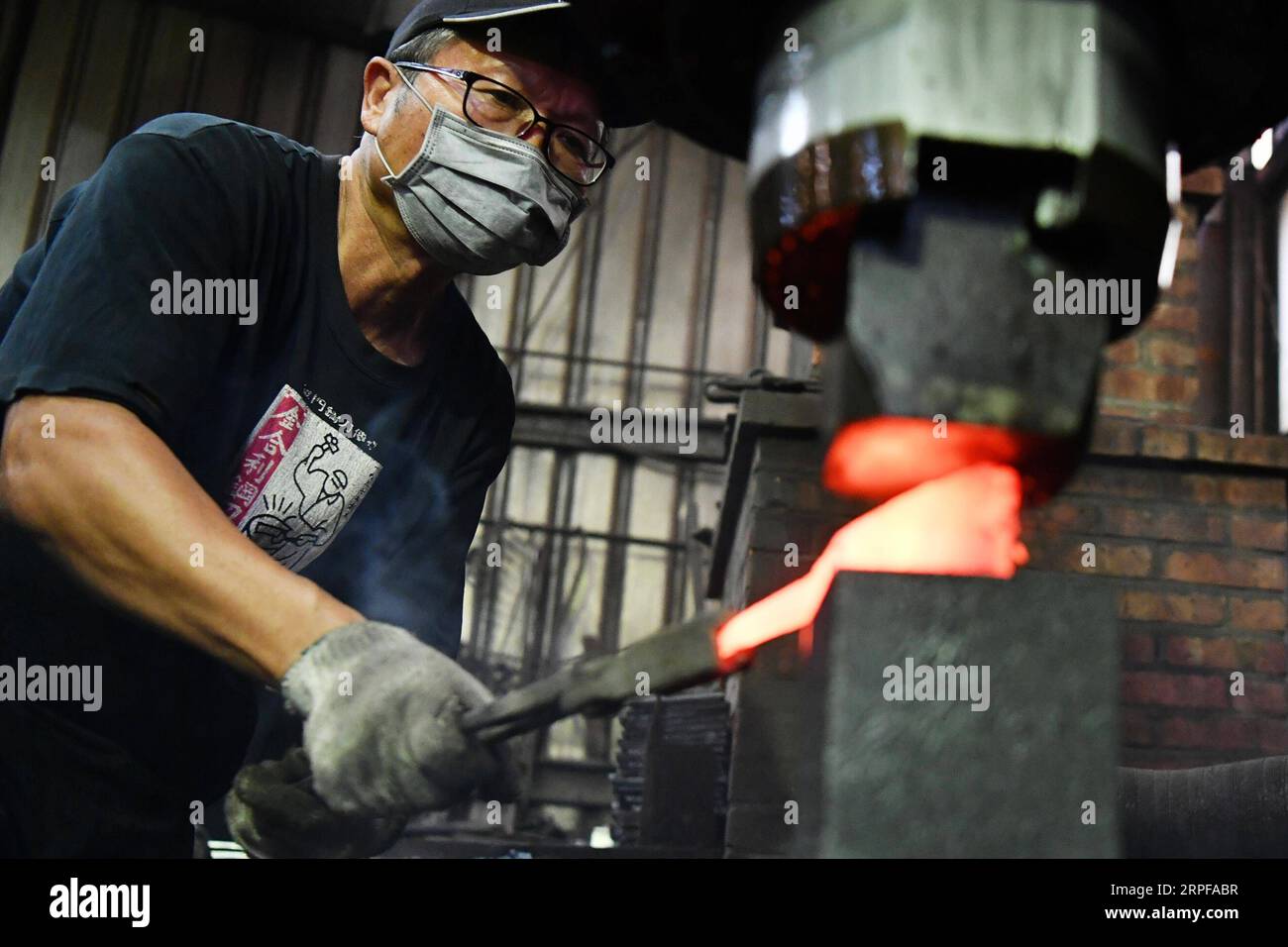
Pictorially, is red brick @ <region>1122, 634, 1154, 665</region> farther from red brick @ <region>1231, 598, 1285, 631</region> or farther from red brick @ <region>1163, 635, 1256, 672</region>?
red brick @ <region>1231, 598, 1285, 631</region>

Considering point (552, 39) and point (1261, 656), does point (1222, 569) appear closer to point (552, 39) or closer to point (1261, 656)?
point (1261, 656)

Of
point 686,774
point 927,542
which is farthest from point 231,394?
point 686,774

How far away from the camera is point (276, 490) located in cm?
97

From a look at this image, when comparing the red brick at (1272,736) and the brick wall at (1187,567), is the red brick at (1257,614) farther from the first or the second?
the red brick at (1272,736)

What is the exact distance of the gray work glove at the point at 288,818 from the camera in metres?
1.00

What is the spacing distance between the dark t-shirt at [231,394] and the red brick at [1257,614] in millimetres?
1464

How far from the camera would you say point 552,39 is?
0.97 meters

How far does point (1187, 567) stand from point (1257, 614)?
15 cm

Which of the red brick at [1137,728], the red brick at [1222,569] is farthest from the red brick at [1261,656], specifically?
the red brick at [1137,728]

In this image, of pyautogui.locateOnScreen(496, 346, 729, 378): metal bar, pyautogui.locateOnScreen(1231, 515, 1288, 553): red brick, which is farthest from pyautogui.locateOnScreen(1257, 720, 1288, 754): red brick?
pyautogui.locateOnScreen(496, 346, 729, 378): metal bar

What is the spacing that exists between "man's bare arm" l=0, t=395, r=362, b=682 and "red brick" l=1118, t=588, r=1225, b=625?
1.60 metres

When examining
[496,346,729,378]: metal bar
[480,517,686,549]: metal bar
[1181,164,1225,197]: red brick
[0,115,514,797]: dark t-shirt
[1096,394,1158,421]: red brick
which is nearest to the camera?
[0,115,514,797]: dark t-shirt

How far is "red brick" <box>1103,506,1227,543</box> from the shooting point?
1988mm

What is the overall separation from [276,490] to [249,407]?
0.08 meters
